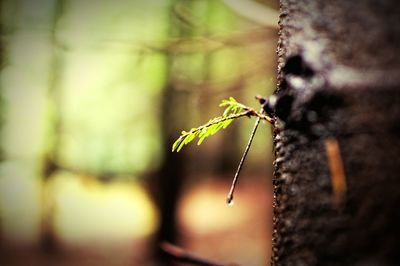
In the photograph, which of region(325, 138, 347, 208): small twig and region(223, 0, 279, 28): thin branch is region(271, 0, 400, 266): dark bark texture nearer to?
region(325, 138, 347, 208): small twig

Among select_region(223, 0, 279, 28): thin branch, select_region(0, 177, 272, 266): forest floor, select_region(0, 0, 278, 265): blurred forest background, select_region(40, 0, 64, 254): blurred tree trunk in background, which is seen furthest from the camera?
select_region(40, 0, 64, 254): blurred tree trunk in background

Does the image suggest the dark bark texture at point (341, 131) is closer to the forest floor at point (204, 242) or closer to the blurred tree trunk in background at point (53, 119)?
the forest floor at point (204, 242)

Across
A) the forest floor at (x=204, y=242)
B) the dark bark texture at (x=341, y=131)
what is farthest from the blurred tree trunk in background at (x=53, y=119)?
the dark bark texture at (x=341, y=131)

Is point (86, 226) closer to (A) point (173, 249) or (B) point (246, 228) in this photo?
(B) point (246, 228)

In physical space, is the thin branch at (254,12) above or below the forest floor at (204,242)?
above

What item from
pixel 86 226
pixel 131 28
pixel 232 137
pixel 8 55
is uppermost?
pixel 131 28

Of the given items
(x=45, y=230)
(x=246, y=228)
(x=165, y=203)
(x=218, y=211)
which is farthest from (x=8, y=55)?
(x=246, y=228)

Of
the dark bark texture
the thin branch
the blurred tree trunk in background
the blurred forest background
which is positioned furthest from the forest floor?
the dark bark texture

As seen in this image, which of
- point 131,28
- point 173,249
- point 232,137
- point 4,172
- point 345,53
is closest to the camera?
point 345,53

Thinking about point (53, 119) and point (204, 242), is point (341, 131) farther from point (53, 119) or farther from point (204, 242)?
point (53, 119)
